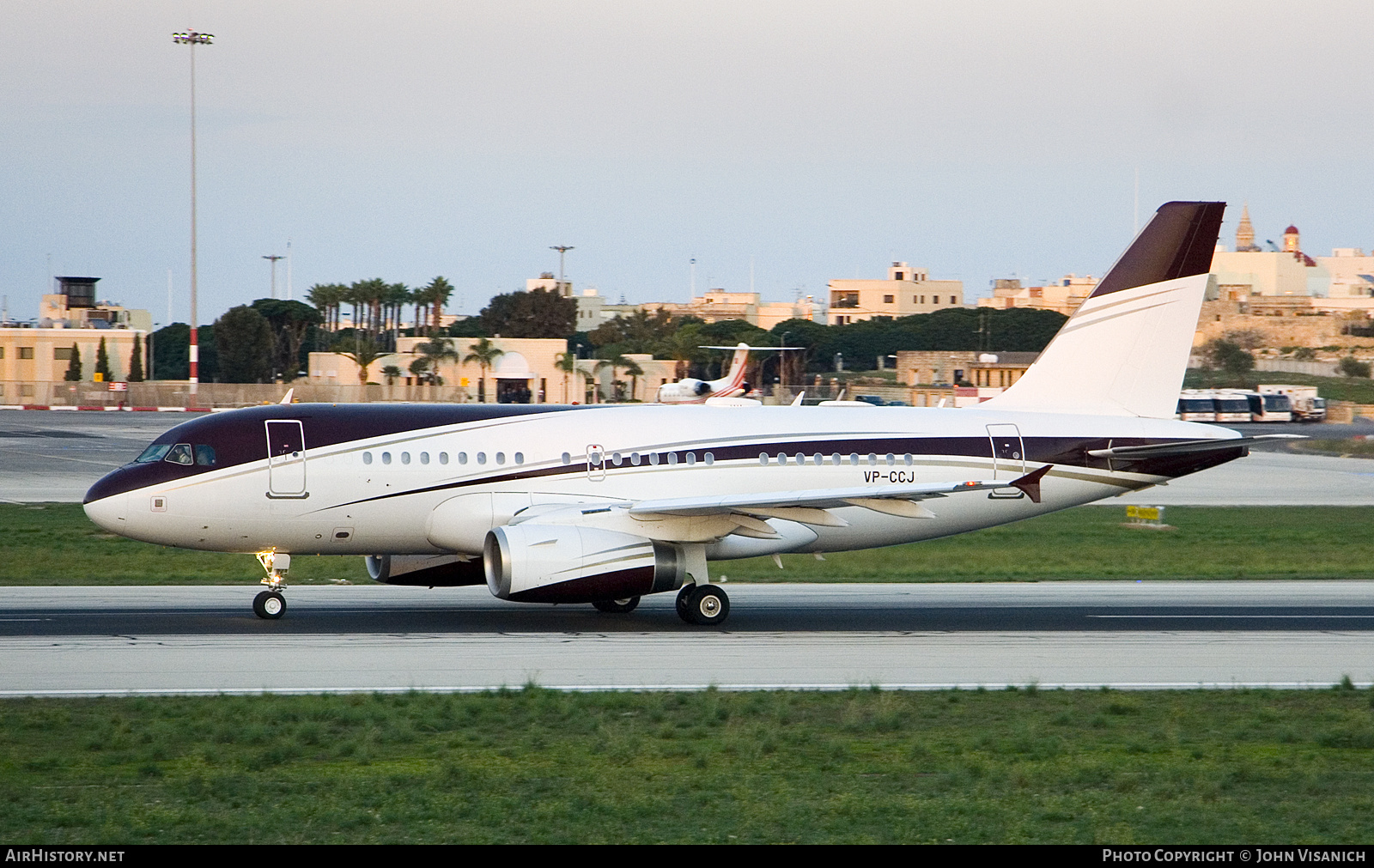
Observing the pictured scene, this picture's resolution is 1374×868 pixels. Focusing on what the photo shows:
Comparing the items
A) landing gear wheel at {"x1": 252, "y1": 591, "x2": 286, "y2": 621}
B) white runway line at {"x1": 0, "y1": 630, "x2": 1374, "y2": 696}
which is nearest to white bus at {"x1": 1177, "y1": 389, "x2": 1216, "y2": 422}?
white runway line at {"x1": 0, "y1": 630, "x2": 1374, "y2": 696}

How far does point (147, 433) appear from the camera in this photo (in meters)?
76.4

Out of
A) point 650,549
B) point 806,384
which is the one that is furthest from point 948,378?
point 650,549

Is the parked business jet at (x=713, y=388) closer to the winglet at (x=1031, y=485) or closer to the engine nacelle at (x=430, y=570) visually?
the engine nacelle at (x=430, y=570)

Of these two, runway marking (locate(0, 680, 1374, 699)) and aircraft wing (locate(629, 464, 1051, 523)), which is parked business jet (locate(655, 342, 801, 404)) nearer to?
aircraft wing (locate(629, 464, 1051, 523))

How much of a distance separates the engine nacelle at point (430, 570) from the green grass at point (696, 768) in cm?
818

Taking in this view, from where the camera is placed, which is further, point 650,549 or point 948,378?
point 948,378

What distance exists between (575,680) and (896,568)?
16777mm

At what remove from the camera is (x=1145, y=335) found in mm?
28625

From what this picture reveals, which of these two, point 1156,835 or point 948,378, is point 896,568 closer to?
point 1156,835

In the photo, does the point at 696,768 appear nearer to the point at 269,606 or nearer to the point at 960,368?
the point at 269,606

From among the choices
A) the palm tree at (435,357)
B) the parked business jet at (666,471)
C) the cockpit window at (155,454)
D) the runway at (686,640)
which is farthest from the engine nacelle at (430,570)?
the palm tree at (435,357)

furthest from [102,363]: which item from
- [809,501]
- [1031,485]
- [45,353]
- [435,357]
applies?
[1031,485]

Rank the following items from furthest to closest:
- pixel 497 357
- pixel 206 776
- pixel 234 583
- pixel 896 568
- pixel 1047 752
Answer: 1. pixel 497 357
2. pixel 896 568
3. pixel 234 583
4. pixel 1047 752
5. pixel 206 776

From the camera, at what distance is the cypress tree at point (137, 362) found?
407 ft
